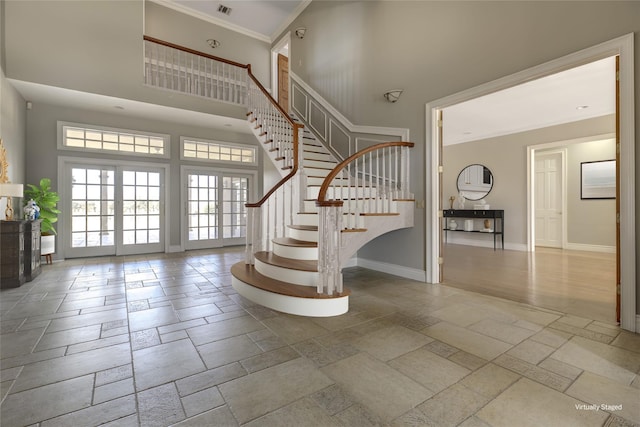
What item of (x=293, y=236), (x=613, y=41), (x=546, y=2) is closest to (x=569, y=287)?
(x=613, y=41)

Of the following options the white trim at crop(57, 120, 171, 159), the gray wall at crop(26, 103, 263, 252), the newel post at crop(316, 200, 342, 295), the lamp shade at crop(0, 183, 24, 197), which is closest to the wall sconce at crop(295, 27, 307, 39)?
the gray wall at crop(26, 103, 263, 252)

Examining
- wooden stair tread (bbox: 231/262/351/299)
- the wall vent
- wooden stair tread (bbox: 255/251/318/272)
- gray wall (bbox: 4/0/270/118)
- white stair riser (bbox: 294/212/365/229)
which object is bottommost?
wooden stair tread (bbox: 231/262/351/299)

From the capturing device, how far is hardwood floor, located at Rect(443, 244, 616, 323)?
3145 mm

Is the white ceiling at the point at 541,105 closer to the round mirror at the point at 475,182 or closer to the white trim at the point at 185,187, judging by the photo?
the round mirror at the point at 475,182

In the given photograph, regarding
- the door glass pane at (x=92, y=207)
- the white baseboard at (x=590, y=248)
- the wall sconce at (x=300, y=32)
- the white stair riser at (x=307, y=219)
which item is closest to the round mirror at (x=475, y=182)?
the white baseboard at (x=590, y=248)

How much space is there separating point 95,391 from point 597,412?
2.62 metres

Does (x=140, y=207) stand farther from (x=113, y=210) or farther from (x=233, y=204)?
(x=233, y=204)

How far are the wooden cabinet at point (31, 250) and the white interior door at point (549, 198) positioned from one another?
10.1 meters

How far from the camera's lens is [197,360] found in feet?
6.57

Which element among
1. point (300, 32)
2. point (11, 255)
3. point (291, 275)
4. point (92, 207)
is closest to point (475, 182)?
point (300, 32)

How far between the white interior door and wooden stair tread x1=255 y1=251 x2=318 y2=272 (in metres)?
7.06

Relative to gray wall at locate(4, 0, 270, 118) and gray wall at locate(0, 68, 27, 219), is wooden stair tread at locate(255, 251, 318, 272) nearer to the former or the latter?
gray wall at locate(0, 68, 27, 219)

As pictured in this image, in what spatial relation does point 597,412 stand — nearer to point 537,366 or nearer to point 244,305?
point 537,366

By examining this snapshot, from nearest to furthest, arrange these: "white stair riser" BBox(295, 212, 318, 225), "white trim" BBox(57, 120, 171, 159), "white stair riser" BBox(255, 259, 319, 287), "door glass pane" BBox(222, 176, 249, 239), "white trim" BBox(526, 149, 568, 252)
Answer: "white stair riser" BBox(255, 259, 319, 287) < "white stair riser" BBox(295, 212, 318, 225) < "white trim" BBox(57, 120, 171, 159) < "white trim" BBox(526, 149, 568, 252) < "door glass pane" BBox(222, 176, 249, 239)
